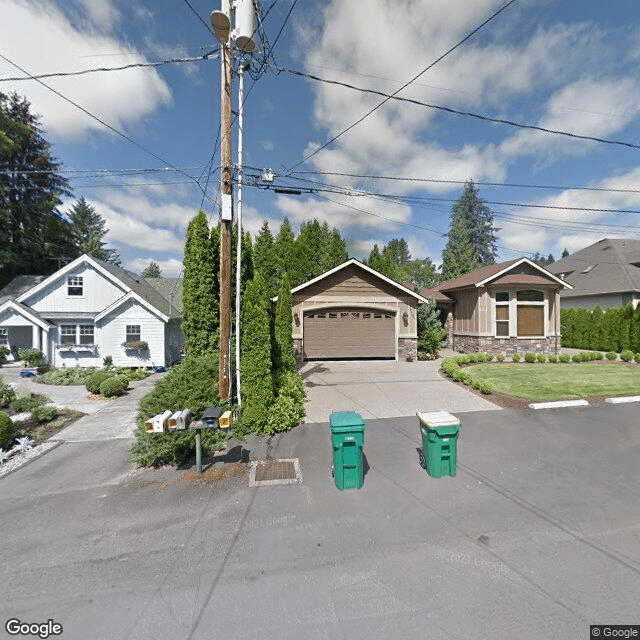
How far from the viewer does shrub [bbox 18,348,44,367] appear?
15777 millimetres

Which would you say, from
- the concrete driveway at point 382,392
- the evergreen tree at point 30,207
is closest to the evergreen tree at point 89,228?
the evergreen tree at point 30,207

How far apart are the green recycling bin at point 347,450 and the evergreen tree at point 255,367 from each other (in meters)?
2.79

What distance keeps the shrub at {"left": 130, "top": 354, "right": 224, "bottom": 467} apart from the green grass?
9235mm

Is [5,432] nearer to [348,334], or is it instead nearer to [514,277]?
[348,334]

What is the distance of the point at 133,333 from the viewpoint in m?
17.0

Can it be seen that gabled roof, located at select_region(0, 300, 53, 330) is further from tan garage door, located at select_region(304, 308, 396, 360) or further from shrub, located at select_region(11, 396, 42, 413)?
tan garage door, located at select_region(304, 308, 396, 360)

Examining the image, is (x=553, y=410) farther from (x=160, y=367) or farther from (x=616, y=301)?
(x=616, y=301)

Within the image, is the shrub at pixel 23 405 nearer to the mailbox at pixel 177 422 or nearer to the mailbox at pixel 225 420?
the mailbox at pixel 177 422

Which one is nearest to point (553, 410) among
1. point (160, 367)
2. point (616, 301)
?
point (160, 367)

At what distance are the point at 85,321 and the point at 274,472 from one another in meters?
17.4

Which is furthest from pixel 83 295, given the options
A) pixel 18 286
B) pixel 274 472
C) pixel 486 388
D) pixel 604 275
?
pixel 604 275

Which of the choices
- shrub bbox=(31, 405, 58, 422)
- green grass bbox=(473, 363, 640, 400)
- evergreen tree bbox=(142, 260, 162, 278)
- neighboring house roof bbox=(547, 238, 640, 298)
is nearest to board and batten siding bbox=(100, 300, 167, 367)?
shrub bbox=(31, 405, 58, 422)

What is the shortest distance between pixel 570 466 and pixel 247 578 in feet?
19.2

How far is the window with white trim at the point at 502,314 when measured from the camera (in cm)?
1816
